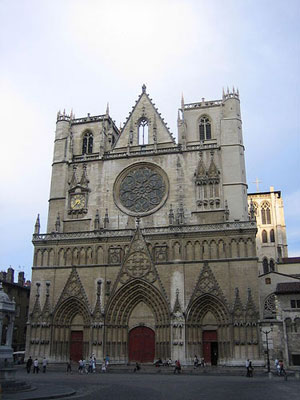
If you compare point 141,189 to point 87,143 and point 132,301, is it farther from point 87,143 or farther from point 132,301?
point 132,301

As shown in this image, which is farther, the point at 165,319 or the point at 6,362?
the point at 165,319

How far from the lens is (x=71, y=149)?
41.4 meters

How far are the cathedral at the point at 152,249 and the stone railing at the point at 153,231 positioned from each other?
0.09 metres

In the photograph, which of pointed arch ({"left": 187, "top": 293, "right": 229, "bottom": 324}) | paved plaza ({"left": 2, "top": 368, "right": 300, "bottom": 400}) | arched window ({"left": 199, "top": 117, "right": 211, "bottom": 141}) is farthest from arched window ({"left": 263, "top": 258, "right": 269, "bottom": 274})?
paved plaza ({"left": 2, "top": 368, "right": 300, "bottom": 400})

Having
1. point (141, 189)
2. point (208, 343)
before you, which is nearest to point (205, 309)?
point (208, 343)

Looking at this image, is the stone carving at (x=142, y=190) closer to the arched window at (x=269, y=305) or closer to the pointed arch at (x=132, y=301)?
the pointed arch at (x=132, y=301)

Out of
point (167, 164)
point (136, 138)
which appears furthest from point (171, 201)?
point (136, 138)

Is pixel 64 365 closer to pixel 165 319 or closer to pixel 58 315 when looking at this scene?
pixel 58 315

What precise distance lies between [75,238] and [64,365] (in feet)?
33.3

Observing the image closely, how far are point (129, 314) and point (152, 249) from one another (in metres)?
5.57

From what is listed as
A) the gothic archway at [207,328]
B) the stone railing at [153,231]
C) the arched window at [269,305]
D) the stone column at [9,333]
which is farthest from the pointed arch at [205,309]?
the stone column at [9,333]

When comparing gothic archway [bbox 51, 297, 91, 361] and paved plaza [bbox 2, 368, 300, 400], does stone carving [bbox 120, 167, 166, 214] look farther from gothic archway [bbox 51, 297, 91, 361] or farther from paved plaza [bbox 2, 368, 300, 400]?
paved plaza [bbox 2, 368, 300, 400]

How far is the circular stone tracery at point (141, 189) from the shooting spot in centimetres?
3722

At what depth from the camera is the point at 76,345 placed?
3472cm
